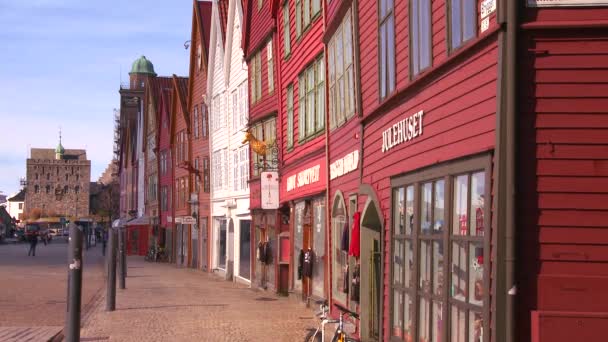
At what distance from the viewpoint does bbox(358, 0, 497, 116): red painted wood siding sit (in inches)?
389

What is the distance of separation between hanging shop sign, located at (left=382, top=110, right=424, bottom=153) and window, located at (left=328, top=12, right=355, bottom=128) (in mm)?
2958

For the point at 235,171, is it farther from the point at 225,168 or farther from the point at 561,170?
the point at 561,170

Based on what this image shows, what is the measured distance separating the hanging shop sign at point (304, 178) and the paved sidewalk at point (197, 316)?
286 cm

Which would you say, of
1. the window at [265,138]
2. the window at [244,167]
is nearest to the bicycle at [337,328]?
the window at [265,138]

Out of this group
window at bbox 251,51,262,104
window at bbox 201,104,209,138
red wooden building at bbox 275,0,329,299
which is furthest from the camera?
window at bbox 201,104,209,138

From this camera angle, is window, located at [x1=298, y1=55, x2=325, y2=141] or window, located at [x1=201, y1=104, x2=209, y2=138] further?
window, located at [x1=201, y1=104, x2=209, y2=138]

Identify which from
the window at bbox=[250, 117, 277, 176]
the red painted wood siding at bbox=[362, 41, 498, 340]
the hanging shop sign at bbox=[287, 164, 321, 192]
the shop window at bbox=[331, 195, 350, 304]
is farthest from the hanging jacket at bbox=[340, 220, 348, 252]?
the window at bbox=[250, 117, 277, 176]

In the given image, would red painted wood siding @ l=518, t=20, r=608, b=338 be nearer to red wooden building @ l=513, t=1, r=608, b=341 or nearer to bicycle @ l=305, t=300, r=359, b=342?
red wooden building @ l=513, t=1, r=608, b=341

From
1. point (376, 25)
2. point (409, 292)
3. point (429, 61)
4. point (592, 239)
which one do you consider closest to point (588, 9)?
point (592, 239)

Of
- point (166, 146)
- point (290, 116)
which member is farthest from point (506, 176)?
point (166, 146)

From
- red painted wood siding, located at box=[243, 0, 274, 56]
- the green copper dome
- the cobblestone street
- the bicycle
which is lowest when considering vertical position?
the cobblestone street

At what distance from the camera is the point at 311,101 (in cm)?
2083

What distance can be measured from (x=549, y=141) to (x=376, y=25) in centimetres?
593

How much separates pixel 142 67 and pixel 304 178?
11040 cm
